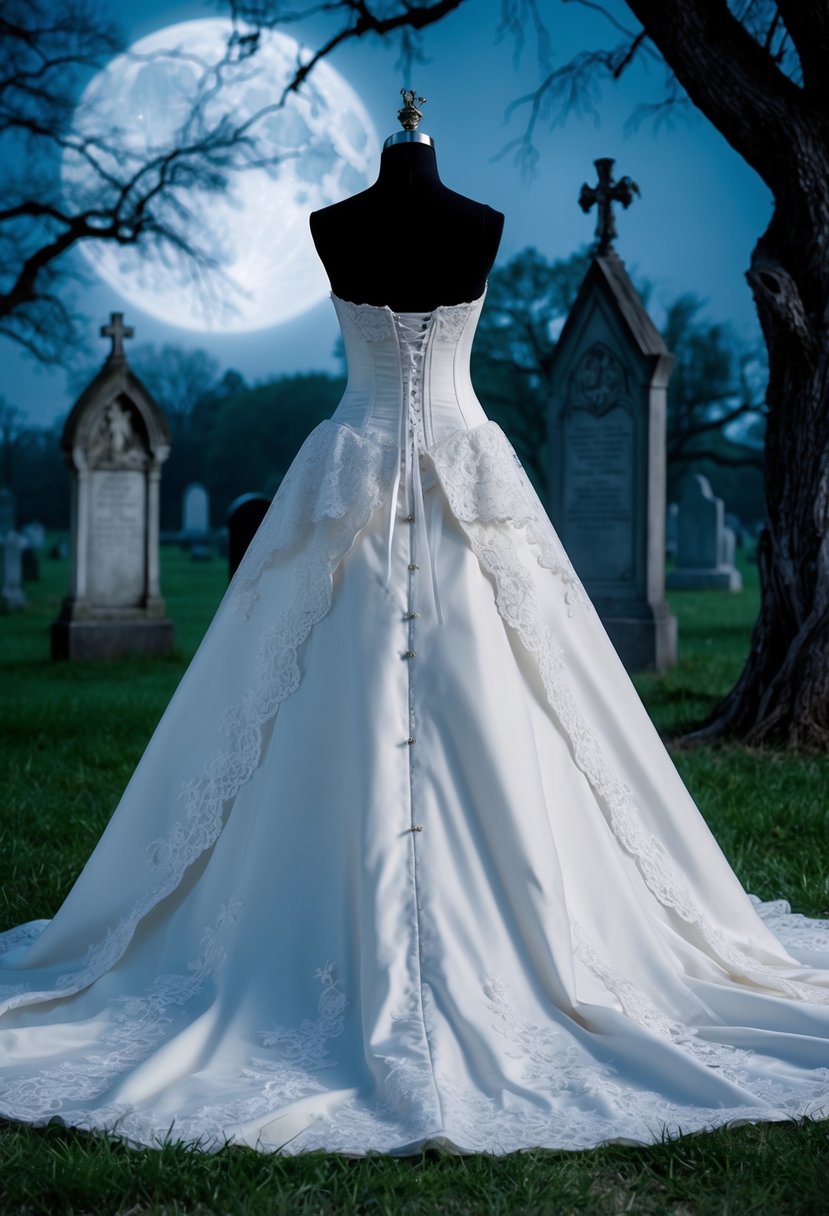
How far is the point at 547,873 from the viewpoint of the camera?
231cm

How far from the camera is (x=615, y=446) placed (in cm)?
881

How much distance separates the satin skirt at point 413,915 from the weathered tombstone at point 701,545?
15367 mm

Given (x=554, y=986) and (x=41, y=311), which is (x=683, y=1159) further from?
(x=41, y=311)

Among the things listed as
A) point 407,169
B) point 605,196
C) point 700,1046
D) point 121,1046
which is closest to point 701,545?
point 605,196

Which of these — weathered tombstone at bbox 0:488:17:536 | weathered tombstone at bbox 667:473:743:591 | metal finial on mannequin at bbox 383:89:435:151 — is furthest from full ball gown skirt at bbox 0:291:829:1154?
weathered tombstone at bbox 0:488:17:536

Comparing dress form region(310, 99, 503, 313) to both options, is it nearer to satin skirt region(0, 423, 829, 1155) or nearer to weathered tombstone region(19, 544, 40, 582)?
satin skirt region(0, 423, 829, 1155)

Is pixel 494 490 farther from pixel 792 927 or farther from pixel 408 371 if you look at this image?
pixel 792 927

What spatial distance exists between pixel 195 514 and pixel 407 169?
1008 inches

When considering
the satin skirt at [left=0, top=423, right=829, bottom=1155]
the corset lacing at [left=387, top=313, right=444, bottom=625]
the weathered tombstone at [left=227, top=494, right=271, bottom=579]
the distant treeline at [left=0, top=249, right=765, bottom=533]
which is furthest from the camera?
the distant treeline at [left=0, top=249, right=765, bottom=533]

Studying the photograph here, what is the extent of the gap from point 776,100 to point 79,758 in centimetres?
459

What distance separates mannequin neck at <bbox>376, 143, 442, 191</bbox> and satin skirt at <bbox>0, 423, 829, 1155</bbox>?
2.44 ft

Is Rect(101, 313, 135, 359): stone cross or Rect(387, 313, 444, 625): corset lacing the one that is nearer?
Rect(387, 313, 444, 625): corset lacing

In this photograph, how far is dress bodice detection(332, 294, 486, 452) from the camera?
105 inches

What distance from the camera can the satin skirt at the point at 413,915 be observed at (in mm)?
2068
